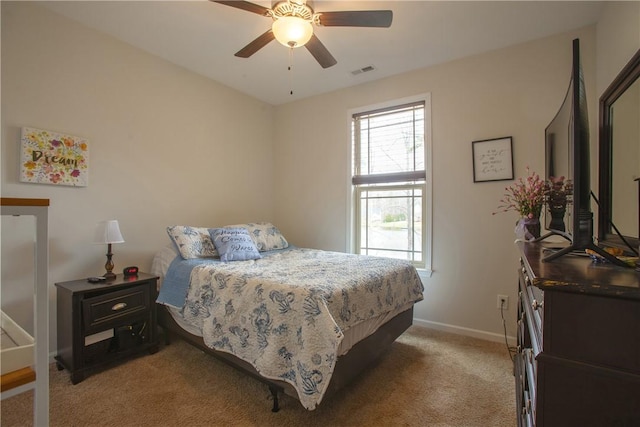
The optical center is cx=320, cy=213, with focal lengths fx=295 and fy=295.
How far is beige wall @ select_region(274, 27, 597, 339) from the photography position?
2494 mm

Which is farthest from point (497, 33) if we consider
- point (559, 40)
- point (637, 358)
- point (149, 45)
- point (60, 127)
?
point (60, 127)

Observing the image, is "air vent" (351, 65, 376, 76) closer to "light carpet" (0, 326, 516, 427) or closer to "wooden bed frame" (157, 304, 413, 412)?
"wooden bed frame" (157, 304, 413, 412)

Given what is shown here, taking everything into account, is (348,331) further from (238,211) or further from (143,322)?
(238,211)

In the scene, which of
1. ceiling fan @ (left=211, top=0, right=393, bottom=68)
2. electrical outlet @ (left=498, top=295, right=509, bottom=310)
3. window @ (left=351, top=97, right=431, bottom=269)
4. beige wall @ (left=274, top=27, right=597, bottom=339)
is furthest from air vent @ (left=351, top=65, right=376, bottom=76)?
electrical outlet @ (left=498, top=295, right=509, bottom=310)

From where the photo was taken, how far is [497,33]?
2438 mm

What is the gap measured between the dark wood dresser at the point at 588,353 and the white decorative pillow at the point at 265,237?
261 cm

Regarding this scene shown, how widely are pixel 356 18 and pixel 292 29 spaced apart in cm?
40

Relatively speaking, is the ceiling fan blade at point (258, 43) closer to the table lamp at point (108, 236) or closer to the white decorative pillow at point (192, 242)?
the white decorative pillow at point (192, 242)

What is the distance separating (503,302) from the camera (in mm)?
2631

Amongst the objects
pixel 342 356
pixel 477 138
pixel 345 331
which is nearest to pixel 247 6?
pixel 345 331

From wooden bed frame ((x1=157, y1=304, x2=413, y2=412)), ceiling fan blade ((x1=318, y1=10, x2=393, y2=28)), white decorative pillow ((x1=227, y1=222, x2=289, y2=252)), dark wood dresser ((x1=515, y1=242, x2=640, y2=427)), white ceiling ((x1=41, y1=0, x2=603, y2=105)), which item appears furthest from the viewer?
white decorative pillow ((x1=227, y1=222, x2=289, y2=252))

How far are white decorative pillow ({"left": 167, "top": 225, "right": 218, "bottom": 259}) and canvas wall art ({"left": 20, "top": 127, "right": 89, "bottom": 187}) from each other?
2.55 ft

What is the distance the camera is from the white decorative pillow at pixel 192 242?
253cm

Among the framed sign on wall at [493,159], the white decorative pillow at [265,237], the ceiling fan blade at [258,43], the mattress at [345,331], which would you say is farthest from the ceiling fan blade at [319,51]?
the mattress at [345,331]
